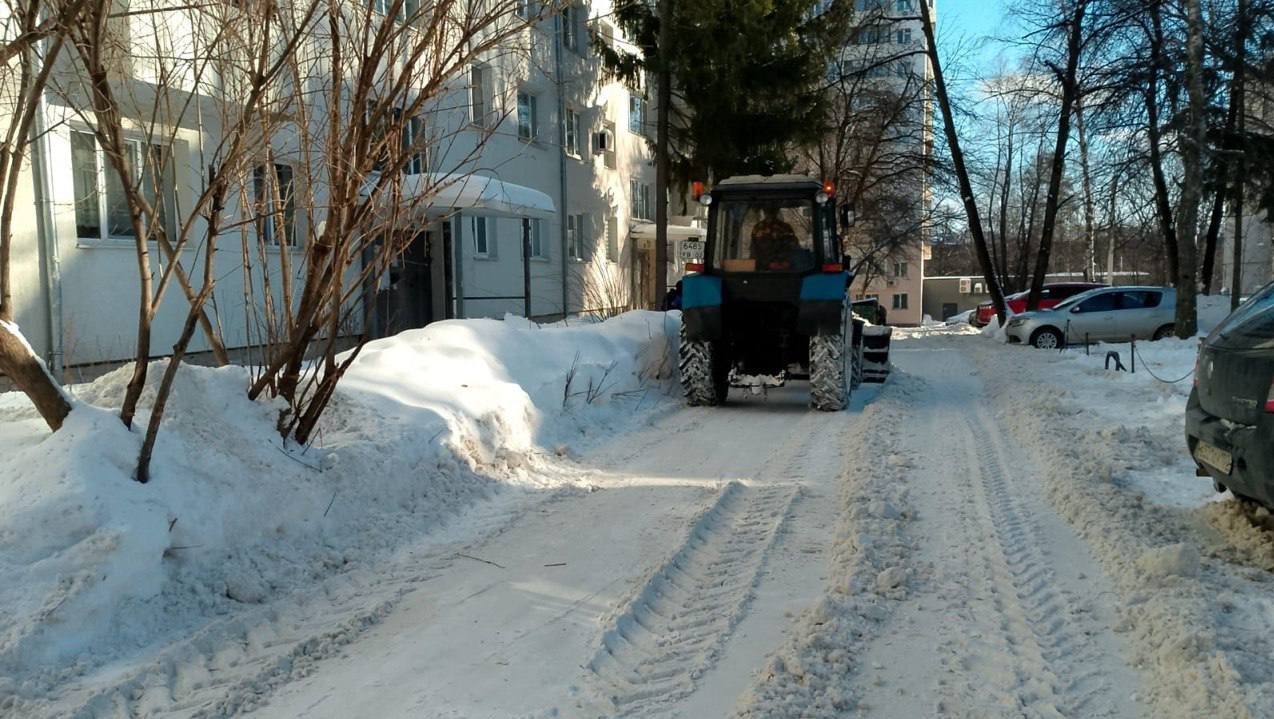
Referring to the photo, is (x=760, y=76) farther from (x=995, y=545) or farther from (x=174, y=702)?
(x=174, y=702)

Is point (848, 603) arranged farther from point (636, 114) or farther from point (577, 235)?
point (636, 114)

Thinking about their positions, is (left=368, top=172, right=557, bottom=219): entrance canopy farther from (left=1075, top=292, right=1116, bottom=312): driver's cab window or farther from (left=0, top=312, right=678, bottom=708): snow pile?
(left=1075, top=292, right=1116, bottom=312): driver's cab window

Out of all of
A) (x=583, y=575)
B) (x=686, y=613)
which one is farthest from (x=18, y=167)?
(x=686, y=613)

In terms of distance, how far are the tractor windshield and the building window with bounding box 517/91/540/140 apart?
36.3 ft

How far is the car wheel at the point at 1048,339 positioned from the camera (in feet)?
71.6

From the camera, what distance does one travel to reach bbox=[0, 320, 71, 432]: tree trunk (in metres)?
4.69

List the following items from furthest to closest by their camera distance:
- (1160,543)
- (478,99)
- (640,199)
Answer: (640,199)
(478,99)
(1160,543)

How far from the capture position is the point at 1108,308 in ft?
72.5

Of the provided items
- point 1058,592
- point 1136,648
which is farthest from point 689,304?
point 1136,648

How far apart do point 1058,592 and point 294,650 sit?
11.5ft

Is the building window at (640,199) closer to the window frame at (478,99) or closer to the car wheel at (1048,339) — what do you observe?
the window frame at (478,99)

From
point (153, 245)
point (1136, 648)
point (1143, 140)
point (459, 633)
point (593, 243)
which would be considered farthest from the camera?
point (593, 243)

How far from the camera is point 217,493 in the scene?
4.92 meters

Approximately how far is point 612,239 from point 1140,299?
14.1 metres
